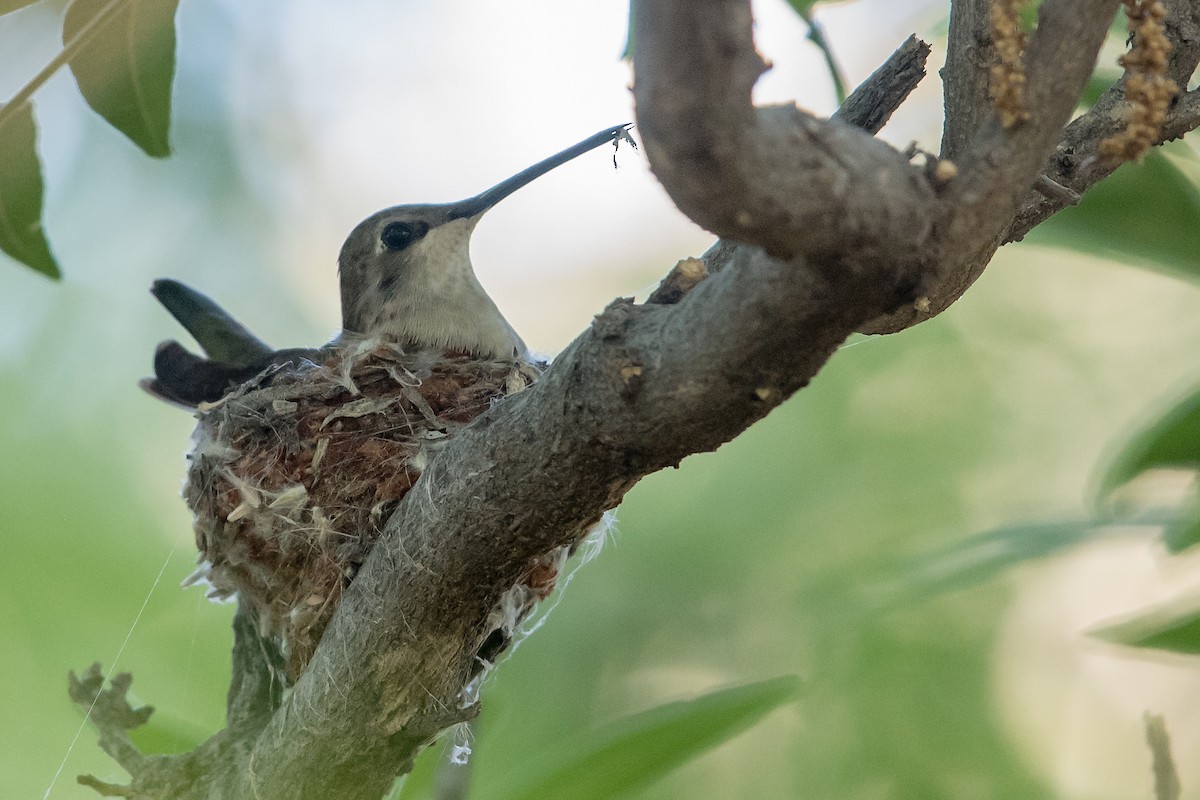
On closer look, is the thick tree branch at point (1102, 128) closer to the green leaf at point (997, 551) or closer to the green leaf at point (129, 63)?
the green leaf at point (997, 551)

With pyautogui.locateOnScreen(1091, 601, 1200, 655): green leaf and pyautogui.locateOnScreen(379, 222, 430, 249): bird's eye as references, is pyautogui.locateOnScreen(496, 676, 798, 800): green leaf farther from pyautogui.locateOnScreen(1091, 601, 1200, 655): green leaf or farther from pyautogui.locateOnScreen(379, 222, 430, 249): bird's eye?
pyautogui.locateOnScreen(379, 222, 430, 249): bird's eye

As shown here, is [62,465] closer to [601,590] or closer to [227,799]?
[601,590]

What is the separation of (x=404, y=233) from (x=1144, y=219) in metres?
2.40

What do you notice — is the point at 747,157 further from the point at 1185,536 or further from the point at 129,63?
the point at 1185,536

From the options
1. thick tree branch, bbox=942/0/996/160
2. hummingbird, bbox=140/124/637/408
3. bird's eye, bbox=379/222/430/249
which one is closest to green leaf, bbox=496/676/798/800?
thick tree branch, bbox=942/0/996/160

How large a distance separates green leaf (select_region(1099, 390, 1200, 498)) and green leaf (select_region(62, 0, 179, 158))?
1.97 m

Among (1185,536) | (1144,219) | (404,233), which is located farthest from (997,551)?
(404,233)

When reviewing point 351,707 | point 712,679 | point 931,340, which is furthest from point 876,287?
point 931,340

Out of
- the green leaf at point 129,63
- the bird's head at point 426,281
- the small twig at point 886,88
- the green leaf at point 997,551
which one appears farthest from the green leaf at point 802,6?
the bird's head at point 426,281

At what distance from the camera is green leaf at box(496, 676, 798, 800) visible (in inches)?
93.1

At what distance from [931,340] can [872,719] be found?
280 cm

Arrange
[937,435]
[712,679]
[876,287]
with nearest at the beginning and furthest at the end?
[876,287] < [712,679] < [937,435]

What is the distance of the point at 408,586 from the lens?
2.02 m

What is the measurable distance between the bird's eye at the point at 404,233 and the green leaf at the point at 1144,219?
2.13 meters
